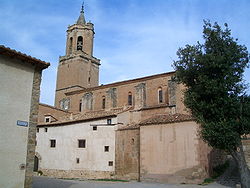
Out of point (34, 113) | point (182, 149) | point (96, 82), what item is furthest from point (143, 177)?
point (96, 82)

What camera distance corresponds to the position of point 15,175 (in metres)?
9.78

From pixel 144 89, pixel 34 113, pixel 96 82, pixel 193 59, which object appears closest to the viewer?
pixel 34 113

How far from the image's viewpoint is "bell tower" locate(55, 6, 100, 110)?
4303 cm

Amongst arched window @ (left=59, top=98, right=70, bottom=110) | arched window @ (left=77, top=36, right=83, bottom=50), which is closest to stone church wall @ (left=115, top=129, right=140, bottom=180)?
arched window @ (left=59, top=98, right=70, bottom=110)

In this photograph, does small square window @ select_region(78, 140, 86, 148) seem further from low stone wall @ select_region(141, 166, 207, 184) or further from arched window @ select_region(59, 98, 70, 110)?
arched window @ select_region(59, 98, 70, 110)


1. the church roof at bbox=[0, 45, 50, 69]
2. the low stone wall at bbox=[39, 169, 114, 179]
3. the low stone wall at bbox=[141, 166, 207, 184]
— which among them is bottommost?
the low stone wall at bbox=[39, 169, 114, 179]

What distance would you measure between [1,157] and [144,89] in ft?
73.5

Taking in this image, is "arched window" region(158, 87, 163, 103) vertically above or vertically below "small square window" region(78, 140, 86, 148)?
above

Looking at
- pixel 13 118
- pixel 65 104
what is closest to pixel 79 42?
pixel 65 104

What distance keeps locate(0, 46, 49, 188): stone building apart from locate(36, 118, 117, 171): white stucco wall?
13653mm

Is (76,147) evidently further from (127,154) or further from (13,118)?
(13,118)

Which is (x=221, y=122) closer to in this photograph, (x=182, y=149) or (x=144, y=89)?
(x=182, y=149)

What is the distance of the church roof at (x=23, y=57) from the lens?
32.1 ft

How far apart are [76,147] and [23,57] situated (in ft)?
52.9
